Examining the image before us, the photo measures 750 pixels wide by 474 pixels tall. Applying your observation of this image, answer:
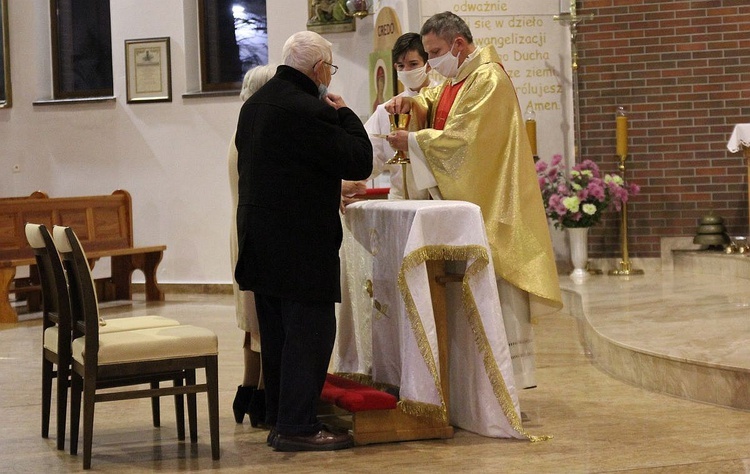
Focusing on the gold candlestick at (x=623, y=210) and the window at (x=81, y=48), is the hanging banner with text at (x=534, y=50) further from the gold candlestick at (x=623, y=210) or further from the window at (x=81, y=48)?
the window at (x=81, y=48)

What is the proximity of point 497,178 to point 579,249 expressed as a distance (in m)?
4.80

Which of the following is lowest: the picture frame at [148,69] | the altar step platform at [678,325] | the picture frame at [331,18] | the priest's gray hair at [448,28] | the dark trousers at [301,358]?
the altar step platform at [678,325]

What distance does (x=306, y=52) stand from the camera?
4211 millimetres

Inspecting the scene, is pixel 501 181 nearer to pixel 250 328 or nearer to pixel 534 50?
pixel 250 328

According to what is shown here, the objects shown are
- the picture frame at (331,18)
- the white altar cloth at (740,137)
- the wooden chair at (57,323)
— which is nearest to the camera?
the wooden chair at (57,323)

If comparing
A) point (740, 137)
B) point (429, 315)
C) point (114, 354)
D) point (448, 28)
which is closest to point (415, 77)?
point (448, 28)

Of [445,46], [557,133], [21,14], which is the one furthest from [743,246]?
[21,14]

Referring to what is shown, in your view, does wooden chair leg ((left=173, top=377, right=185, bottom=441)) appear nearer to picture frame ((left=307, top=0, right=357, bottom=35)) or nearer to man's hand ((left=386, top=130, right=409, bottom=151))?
man's hand ((left=386, top=130, right=409, bottom=151))

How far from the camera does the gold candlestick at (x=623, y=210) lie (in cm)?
919

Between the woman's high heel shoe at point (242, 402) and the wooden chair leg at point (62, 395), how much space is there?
762mm

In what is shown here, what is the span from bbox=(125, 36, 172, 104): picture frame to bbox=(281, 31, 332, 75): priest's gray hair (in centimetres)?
712

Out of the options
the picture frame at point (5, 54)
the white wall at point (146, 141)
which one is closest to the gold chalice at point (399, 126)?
the white wall at point (146, 141)

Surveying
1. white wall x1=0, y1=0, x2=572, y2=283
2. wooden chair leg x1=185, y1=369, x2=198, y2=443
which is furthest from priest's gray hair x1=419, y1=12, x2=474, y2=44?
white wall x1=0, y1=0, x2=572, y2=283

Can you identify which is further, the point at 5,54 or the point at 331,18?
the point at 5,54
